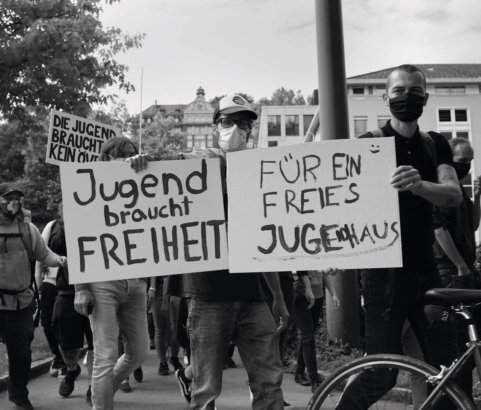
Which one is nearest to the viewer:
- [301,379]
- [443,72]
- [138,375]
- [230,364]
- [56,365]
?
[301,379]

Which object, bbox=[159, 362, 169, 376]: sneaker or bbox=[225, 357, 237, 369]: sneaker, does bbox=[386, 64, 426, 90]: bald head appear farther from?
bbox=[225, 357, 237, 369]: sneaker

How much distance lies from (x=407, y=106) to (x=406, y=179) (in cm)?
47

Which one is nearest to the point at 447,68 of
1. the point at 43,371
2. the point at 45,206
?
the point at 45,206

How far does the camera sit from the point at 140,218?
10.7 feet

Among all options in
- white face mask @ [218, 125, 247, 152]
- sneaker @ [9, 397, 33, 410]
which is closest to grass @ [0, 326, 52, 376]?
sneaker @ [9, 397, 33, 410]

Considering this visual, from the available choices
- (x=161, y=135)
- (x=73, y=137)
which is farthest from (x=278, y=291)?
(x=161, y=135)

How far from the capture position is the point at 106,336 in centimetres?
414

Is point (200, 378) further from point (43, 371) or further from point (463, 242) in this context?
point (43, 371)

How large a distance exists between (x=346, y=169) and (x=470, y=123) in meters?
53.0

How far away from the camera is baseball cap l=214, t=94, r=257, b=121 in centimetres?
342

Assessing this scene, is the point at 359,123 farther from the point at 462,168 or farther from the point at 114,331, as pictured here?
the point at 114,331

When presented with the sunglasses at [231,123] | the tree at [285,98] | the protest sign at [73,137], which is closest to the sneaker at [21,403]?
the protest sign at [73,137]

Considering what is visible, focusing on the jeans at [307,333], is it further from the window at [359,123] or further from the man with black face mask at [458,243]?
the window at [359,123]

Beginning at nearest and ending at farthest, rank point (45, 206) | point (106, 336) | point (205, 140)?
point (106, 336)
point (45, 206)
point (205, 140)
